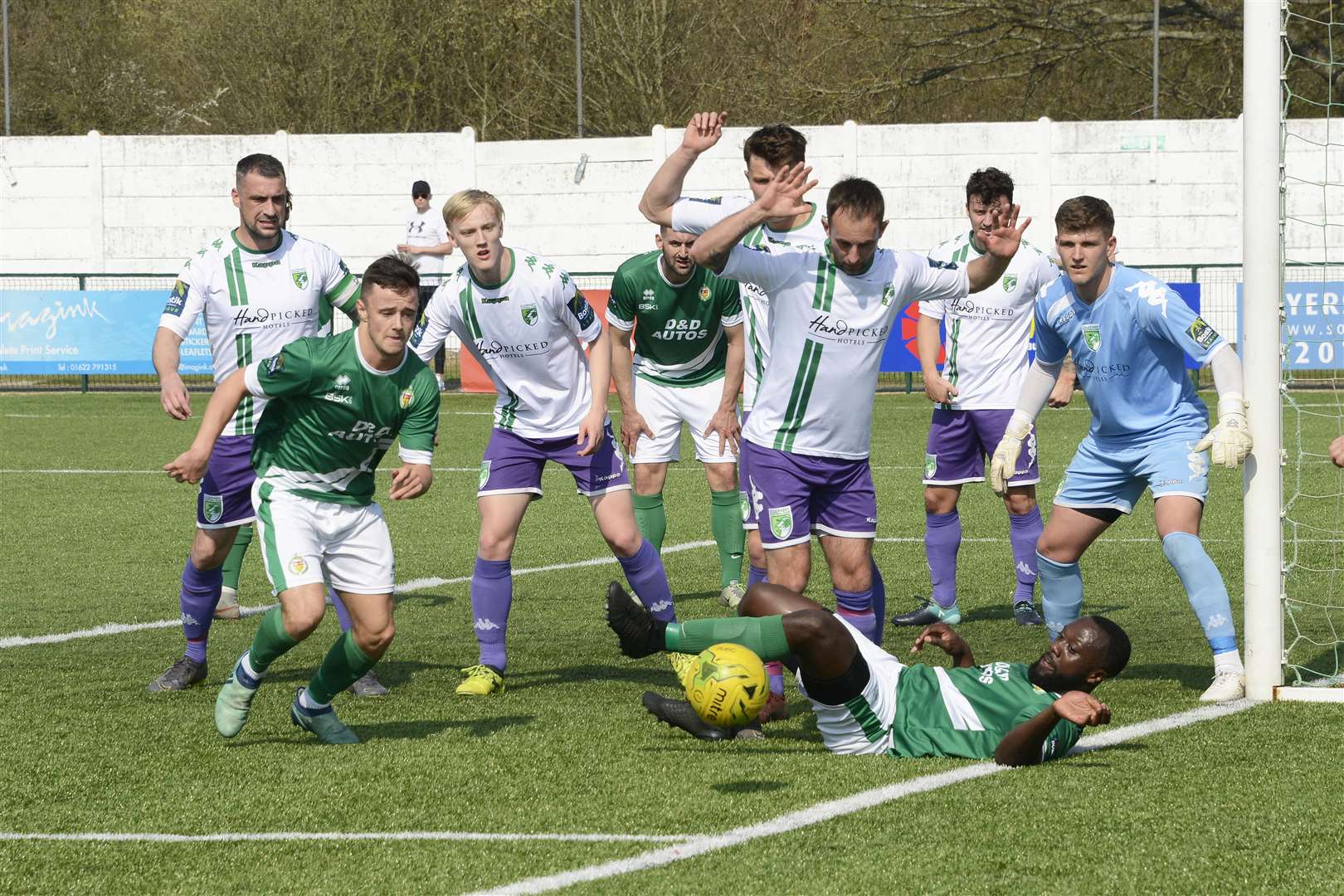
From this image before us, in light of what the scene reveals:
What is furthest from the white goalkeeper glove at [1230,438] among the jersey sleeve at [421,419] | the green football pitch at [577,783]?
the jersey sleeve at [421,419]

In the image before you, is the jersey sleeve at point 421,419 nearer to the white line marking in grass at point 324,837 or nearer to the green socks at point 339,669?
the green socks at point 339,669

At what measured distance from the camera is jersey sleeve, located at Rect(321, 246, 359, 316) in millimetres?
7805

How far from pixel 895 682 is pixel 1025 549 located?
3489 mm

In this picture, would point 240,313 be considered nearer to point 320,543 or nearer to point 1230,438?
point 320,543

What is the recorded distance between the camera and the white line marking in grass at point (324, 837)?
478 centimetres

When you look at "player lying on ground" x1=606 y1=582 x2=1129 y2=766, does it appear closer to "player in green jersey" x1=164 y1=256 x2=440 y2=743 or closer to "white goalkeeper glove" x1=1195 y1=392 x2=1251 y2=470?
"player in green jersey" x1=164 y1=256 x2=440 y2=743

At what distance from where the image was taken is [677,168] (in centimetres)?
625

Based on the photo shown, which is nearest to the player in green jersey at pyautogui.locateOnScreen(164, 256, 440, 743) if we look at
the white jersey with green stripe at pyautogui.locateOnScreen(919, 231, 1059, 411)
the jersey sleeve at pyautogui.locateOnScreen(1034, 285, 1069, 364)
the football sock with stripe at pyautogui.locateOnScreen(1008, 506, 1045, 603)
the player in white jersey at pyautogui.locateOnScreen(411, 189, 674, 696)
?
the player in white jersey at pyautogui.locateOnScreen(411, 189, 674, 696)

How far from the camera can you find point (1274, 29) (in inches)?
257

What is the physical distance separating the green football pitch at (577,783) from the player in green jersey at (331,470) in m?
0.31

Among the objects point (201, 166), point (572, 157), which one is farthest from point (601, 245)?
point (201, 166)

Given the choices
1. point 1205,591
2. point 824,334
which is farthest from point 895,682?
point 1205,591

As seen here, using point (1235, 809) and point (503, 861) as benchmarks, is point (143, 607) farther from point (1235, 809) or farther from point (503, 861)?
point (1235, 809)

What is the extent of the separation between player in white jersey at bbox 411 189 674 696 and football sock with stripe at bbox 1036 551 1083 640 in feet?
5.48
